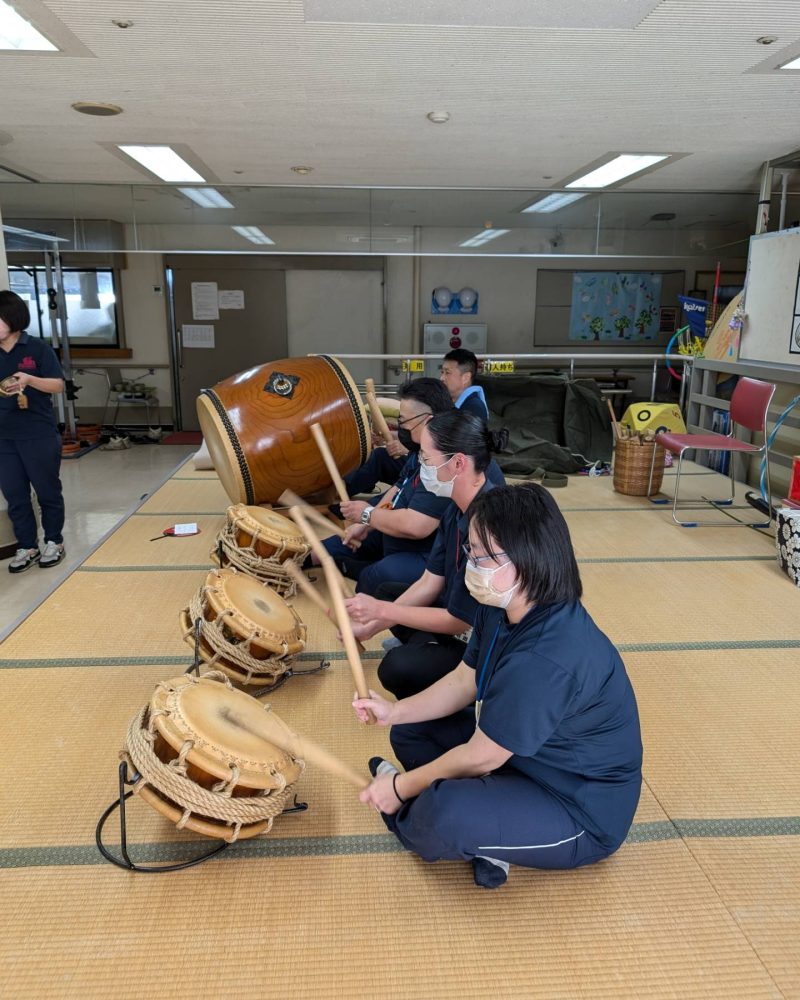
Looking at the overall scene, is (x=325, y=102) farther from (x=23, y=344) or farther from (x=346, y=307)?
(x=346, y=307)

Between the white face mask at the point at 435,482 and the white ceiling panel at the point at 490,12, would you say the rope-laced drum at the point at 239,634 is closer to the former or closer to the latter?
the white face mask at the point at 435,482

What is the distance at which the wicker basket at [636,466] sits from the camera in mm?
4523

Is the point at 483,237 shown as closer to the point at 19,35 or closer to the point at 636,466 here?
the point at 636,466

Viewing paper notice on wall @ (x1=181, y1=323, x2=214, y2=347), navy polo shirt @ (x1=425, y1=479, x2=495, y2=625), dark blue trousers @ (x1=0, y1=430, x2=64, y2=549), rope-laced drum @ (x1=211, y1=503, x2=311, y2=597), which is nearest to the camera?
navy polo shirt @ (x1=425, y1=479, x2=495, y2=625)

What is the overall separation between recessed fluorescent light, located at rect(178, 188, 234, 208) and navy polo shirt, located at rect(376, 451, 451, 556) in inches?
159

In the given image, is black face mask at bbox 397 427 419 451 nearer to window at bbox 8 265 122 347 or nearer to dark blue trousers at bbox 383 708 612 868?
dark blue trousers at bbox 383 708 612 868

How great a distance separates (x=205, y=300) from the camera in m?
8.04

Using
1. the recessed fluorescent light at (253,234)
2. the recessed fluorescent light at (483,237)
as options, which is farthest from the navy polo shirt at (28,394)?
the recessed fluorescent light at (483,237)

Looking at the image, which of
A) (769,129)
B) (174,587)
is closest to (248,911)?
(174,587)

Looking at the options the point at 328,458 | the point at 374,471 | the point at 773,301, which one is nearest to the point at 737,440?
the point at 773,301

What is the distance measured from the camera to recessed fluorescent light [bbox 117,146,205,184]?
4.80m

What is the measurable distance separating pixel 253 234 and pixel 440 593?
521cm

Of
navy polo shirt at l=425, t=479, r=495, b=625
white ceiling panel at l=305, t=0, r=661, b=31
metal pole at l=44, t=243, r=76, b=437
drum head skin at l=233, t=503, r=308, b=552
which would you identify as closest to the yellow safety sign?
white ceiling panel at l=305, t=0, r=661, b=31

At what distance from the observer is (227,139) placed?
448cm
